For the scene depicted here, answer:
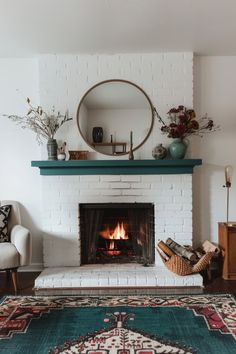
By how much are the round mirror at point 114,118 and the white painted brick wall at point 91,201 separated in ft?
1.26

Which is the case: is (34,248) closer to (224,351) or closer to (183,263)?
(183,263)

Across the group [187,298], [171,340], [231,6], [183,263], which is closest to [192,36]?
[231,6]

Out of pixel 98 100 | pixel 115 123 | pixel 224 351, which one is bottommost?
pixel 224 351

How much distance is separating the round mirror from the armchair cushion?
112cm

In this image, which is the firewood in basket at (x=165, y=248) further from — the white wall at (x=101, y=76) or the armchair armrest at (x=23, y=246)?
the armchair armrest at (x=23, y=246)

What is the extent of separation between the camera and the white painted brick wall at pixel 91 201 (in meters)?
3.73

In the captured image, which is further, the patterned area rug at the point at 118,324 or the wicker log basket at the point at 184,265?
the wicker log basket at the point at 184,265

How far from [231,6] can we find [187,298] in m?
2.41

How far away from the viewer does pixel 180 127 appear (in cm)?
350

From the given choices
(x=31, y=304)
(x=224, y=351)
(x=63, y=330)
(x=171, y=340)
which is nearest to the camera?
(x=224, y=351)

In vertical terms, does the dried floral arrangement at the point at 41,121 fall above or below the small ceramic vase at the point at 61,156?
above

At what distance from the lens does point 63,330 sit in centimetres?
246

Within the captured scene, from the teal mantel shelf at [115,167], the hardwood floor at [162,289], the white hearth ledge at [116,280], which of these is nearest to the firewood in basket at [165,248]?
the white hearth ledge at [116,280]

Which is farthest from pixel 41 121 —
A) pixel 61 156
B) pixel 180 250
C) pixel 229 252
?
pixel 229 252
